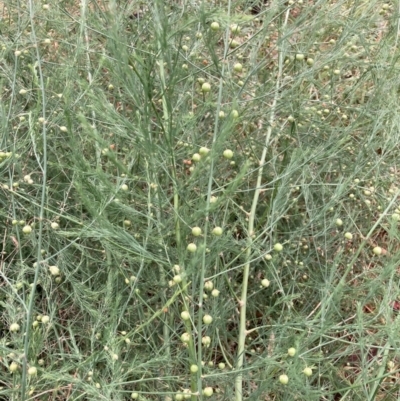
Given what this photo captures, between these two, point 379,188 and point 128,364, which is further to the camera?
point 379,188

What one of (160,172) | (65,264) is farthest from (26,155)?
(160,172)

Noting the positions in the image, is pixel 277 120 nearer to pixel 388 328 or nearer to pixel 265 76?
pixel 265 76

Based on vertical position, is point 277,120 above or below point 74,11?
below

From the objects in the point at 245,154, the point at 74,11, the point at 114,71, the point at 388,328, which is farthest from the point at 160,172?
the point at 74,11

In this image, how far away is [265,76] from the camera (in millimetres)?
1522

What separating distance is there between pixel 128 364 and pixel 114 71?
745mm

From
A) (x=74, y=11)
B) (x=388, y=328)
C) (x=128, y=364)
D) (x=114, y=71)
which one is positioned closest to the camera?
(x=114, y=71)

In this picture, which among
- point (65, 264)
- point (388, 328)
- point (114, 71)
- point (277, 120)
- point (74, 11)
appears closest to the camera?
point (114, 71)

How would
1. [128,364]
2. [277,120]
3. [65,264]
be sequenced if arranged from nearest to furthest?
1. [128,364]
2. [65,264]
3. [277,120]

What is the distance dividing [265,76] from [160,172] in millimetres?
511

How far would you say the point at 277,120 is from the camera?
1.51m

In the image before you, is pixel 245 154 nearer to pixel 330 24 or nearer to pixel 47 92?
pixel 330 24

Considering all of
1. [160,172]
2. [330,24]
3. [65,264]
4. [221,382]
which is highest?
[330,24]

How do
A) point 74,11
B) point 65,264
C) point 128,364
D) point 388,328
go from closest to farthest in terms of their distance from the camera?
point 388,328 → point 128,364 → point 65,264 → point 74,11
